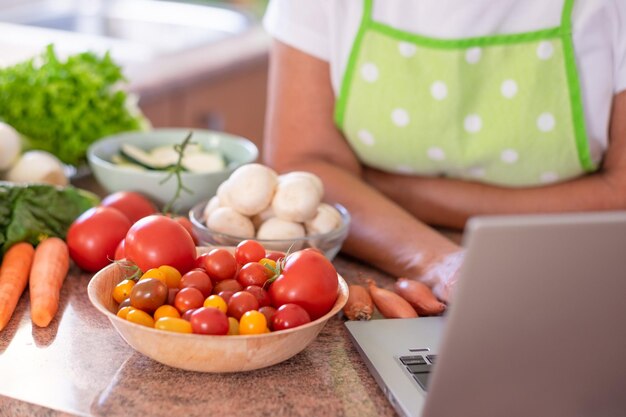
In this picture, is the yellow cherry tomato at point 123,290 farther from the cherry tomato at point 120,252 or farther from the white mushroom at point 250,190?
the white mushroom at point 250,190

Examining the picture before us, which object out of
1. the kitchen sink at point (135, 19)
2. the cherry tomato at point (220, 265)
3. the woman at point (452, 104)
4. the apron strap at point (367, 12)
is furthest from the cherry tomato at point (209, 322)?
the kitchen sink at point (135, 19)

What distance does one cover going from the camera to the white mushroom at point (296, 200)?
1224 mm

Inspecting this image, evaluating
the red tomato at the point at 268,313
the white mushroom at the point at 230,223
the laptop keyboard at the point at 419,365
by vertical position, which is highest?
the red tomato at the point at 268,313

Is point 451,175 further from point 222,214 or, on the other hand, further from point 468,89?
point 222,214

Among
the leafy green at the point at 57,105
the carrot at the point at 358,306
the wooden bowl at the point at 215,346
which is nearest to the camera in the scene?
the wooden bowl at the point at 215,346

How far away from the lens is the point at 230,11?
3656mm

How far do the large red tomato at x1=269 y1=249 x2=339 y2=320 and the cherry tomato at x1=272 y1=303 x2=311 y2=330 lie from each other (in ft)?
0.07

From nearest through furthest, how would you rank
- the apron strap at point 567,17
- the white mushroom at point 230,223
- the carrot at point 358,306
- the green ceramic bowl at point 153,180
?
the carrot at point 358,306, the white mushroom at point 230,223, the apron strap at point 567,17, the green ceramic bowl at point 153,180

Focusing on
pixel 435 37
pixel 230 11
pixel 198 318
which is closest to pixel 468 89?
pixel 435 37

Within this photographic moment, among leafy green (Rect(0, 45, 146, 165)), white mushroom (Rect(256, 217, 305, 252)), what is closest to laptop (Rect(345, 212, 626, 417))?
white mushroom (Rect(256, 217, 305, 252))

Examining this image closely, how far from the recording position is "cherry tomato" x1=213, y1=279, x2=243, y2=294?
0.99 metres

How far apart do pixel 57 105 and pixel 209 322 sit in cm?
95

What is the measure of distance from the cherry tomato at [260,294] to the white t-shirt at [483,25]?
570 millimetres

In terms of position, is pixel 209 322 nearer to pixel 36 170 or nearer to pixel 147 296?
pixel 147 296
